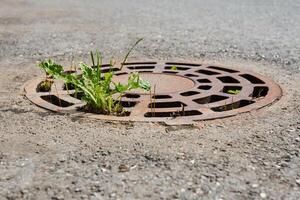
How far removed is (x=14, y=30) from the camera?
566 cm

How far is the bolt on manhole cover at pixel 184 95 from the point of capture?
2775mm

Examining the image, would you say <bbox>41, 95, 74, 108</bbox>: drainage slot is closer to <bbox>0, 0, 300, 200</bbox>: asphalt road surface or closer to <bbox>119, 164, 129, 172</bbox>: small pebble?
<bbox>0, 0, 300, 200</bbox>: asphalt road surface

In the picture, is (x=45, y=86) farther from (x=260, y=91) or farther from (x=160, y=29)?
(x=160, y=29)

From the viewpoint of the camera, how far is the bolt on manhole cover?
2775 mm

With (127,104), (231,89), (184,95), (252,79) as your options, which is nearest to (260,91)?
(231,89)

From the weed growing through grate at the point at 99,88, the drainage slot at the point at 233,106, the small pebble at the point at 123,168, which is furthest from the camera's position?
the drainage slot at the point at 233,106

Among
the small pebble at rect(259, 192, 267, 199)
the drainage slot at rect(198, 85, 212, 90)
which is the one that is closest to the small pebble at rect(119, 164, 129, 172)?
the small pebble at rect(259, 192, 267, 199)

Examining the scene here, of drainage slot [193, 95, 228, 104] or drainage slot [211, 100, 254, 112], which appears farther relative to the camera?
drainage slot [193, 95, 228, 104]

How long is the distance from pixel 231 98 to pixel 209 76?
1.75 ft

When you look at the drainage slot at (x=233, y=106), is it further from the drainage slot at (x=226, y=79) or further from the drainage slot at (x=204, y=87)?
the drainage slot at (x=226, y=79)

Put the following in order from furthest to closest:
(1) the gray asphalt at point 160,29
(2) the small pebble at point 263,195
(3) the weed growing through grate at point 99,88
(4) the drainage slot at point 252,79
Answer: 1. (1) the gray asphalt at point 160,29
2. (4) the drainage slot at point 252,79
3. (3) the weed growing through grate at point 99,88
4. (2) the small pebble at point 263,195

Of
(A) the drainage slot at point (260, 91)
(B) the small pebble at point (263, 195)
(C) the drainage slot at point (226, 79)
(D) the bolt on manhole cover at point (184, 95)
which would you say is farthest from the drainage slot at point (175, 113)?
(B) the small pebble at point (263, 195)

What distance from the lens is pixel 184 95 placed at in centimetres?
309

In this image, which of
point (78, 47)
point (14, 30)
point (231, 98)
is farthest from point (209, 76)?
point (14, 30)
